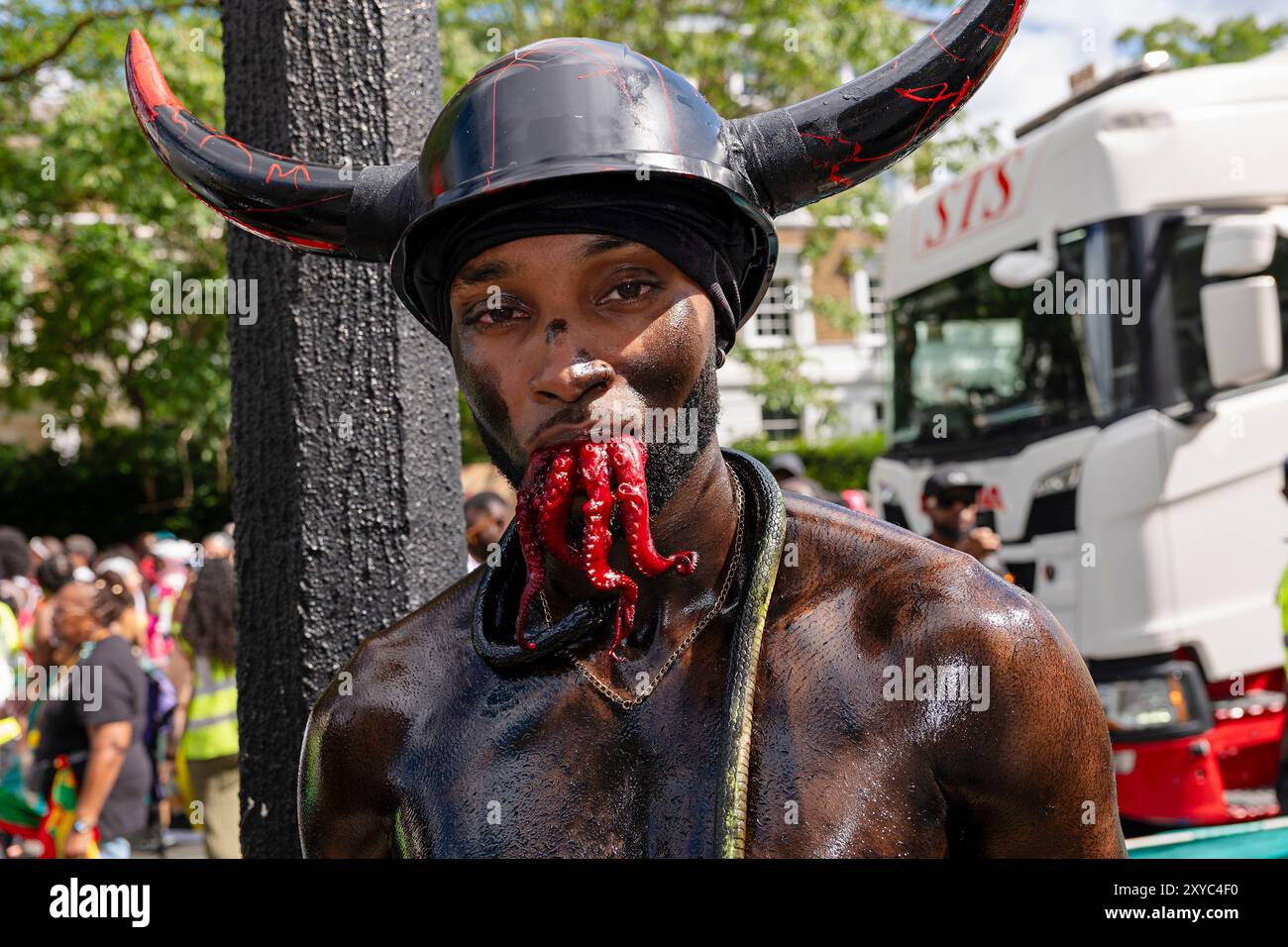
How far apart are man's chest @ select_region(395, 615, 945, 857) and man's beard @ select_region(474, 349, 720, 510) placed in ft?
0.77

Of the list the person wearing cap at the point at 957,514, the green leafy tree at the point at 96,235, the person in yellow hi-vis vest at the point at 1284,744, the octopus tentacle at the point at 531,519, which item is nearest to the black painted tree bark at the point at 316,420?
the octopus tentacle at the point at 531,519

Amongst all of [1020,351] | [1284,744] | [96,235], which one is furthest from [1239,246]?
[96,235]

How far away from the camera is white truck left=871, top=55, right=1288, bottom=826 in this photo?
5.99 meters

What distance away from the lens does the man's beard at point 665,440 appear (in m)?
1.50

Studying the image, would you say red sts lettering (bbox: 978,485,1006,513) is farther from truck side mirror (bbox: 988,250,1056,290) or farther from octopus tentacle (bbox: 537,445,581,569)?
octopus tentacle (bbox: 537,445,581,569)

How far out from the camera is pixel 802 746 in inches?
57.8

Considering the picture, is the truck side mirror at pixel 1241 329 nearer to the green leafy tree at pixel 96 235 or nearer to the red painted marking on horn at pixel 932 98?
the red painted marking on horn at pixel 932 98

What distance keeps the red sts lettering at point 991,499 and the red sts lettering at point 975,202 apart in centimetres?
163

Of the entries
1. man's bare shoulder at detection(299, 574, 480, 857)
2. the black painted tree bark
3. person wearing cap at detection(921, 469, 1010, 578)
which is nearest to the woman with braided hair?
the black painted tree bark
